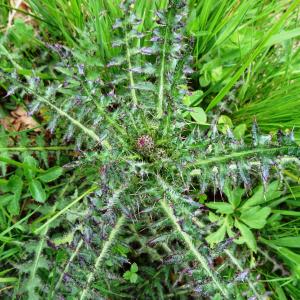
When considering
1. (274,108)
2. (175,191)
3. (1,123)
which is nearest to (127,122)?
(175,191)

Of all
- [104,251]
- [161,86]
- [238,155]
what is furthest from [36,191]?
[238,155]

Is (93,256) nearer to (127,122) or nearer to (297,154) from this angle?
(127,122)

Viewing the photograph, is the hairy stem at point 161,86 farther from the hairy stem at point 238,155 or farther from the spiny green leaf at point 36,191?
the spiny green leaf at point 36,191

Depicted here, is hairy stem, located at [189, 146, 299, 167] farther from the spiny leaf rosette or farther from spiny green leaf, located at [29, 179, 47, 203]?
→ spiny green leaf, located at [29, 179, 47, 203]

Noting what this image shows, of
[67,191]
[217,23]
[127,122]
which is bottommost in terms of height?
[67,191]

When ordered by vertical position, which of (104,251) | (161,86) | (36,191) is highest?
(161,86)

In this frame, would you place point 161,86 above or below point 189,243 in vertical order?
above

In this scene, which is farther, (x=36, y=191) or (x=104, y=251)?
(x=36, y=191)

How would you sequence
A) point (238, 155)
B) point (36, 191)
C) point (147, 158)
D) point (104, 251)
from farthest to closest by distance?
point (36, 191) → point (147, 158) → point (104, 251) → point (238, 155)

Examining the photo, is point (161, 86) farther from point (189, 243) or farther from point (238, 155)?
point (189, 243)
